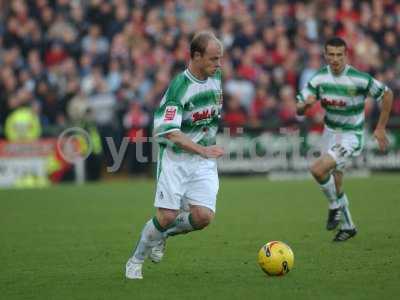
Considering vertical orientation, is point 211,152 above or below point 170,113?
below

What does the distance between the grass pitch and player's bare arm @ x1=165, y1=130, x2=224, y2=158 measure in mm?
1130

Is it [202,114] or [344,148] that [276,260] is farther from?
[344,148]

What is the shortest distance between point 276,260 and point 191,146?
1.34 m

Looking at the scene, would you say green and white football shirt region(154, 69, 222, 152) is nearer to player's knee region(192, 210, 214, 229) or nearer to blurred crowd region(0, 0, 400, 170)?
player's knee region(192, 210, 214, 229)

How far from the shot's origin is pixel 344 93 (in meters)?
11.7

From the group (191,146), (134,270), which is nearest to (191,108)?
(191,146)

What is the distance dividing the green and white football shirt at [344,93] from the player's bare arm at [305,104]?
0.14 metres

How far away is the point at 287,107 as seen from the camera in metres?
21.6

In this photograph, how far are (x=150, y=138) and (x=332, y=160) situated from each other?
9809 mm

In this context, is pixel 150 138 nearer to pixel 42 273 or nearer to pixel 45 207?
pixel 45 207

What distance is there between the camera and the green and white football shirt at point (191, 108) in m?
8.25

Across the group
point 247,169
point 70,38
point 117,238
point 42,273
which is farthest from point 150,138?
point 42,273

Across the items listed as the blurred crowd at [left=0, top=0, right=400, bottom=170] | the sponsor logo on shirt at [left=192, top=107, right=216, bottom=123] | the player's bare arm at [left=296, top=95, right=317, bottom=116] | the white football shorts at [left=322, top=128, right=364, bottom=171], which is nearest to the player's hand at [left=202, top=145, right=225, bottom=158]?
the sponsor logo on shirt at [left=192, top=107, right=216, bottom=123]

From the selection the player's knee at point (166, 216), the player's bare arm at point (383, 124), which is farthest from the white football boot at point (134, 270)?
the player's bare arm at point (383, 124)
